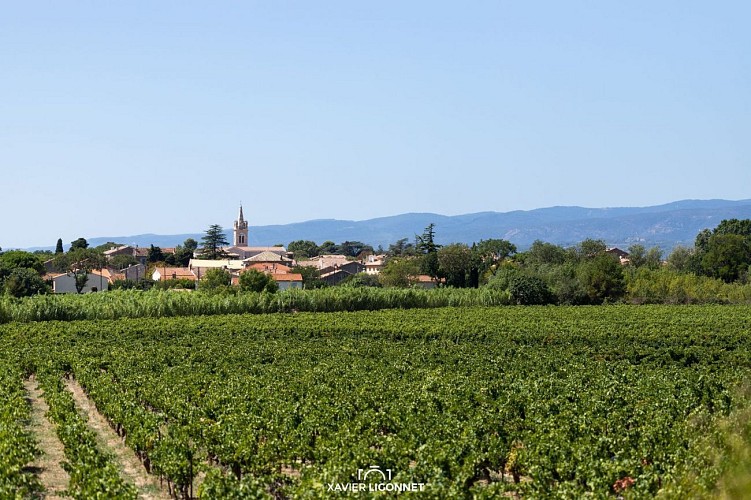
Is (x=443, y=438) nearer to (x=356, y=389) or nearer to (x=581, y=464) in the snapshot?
(x=581, y=464)

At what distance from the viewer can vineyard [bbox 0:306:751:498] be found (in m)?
Result: 14.7

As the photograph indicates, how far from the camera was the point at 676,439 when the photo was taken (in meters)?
17.6

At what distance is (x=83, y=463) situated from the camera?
15688mm

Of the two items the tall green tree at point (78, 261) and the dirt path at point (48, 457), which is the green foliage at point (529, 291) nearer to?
the dirt path at point (48, 457)

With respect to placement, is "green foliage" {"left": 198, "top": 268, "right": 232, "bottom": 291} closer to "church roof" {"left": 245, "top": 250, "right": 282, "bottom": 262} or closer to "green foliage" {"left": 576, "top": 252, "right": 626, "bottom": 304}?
"green foliage" {"left": 576, "top": 252, "right": 626, "bottom": 304}

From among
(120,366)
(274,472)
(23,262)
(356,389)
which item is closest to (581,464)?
(274,472)

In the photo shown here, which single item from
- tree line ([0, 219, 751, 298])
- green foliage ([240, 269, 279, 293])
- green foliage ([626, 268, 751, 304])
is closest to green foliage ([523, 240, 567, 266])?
tree line ([0, 219, 751, 298])

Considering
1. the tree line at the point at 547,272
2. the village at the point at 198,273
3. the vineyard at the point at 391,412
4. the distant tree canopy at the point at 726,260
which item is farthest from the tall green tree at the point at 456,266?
the vineyard at the point at 391,412

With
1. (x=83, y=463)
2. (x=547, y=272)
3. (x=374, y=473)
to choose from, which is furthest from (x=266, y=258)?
(x=374, y=473)

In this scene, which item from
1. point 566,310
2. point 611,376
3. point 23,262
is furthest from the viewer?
point 23,262

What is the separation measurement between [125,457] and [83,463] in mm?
4048

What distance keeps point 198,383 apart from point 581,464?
47.0ft

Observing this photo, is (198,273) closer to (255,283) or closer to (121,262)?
(121,262)

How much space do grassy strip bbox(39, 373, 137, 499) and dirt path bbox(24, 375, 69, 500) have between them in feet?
1.51
